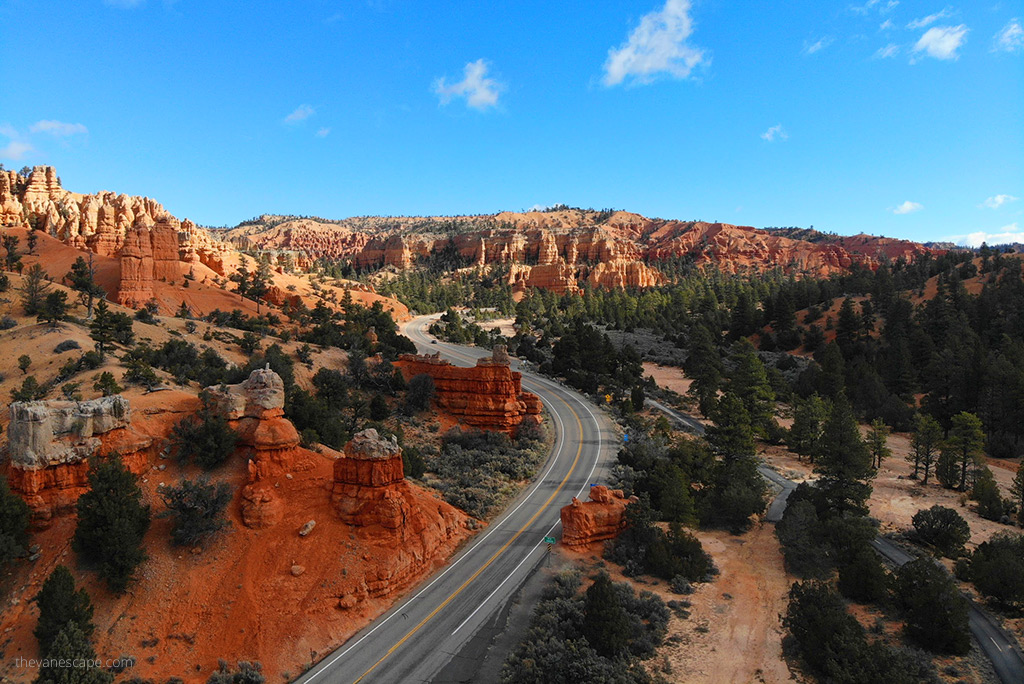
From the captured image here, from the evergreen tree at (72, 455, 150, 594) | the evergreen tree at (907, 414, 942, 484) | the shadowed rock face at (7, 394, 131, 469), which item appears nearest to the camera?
the evergreen tree at (72, 455, 150, 594)

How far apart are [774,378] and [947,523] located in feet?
115

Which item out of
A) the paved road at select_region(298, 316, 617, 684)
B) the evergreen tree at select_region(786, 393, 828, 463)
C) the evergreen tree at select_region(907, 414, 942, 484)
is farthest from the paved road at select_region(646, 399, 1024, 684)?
the paved road at select_region(298, 316, 617, 684)

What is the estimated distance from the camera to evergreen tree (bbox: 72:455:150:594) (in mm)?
19016

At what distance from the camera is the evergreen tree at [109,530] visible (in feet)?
62.4

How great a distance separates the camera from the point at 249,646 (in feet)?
60.6

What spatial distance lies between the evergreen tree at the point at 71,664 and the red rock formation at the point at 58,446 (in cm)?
603

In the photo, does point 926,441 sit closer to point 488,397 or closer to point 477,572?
point 488,397

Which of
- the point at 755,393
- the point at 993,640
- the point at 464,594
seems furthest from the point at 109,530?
the point at 755,393

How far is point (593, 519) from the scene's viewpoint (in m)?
27.2

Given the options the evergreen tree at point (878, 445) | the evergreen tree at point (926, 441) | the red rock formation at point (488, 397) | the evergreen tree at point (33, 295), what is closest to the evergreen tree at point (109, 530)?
the red rock formation at point (488, 397)

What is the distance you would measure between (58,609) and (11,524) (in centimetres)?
411

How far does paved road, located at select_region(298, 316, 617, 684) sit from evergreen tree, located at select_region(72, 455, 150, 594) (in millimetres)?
7578

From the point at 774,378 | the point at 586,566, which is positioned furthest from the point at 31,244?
the point at 774,378

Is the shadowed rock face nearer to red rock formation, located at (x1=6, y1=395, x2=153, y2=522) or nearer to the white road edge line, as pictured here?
red rock formation, located at (x1=6, y1=395, x2=153, y2=522)
